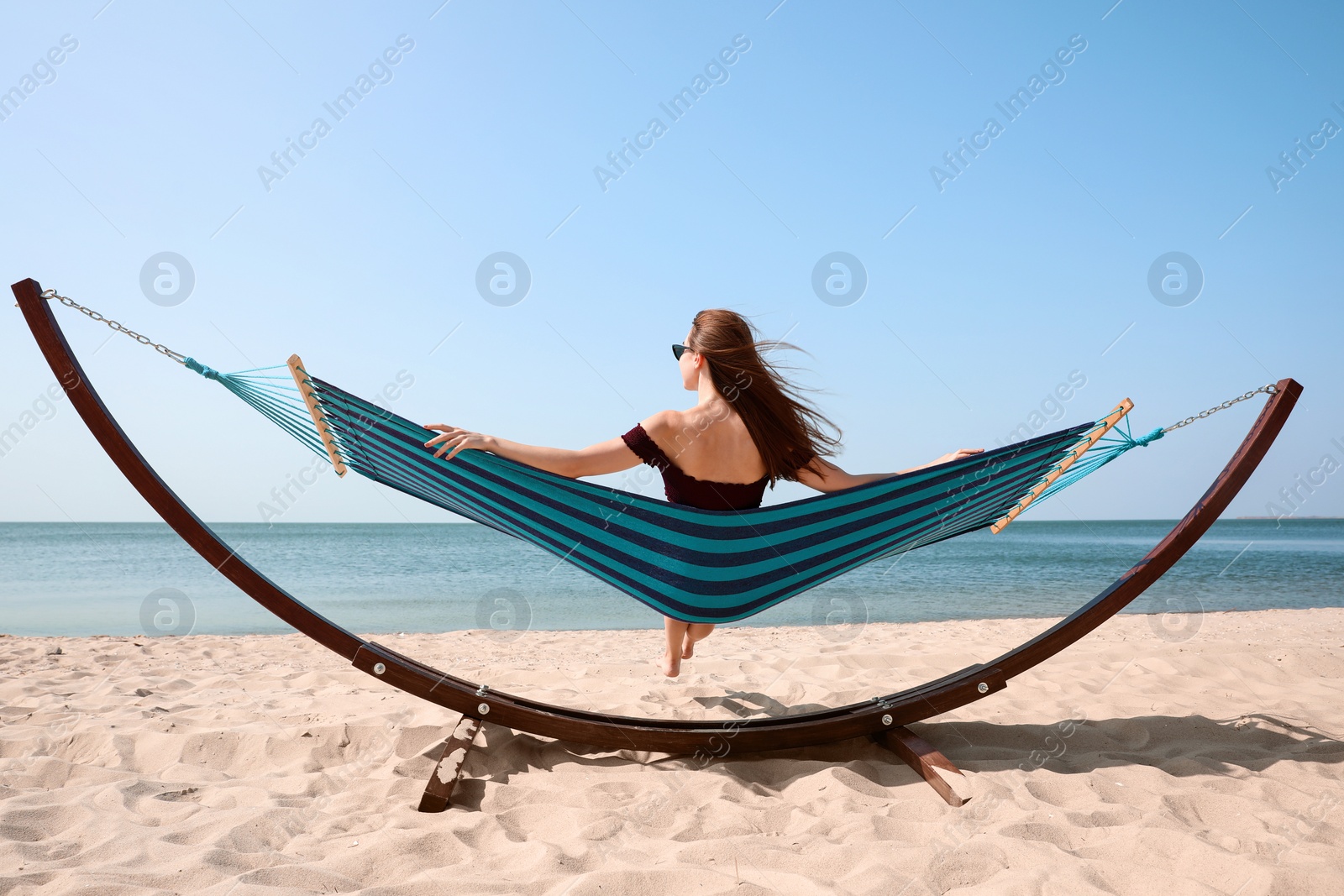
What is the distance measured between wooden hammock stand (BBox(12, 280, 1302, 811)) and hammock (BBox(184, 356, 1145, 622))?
307mm

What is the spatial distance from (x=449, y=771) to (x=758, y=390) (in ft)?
4.99

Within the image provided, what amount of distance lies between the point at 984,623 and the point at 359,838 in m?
6.14

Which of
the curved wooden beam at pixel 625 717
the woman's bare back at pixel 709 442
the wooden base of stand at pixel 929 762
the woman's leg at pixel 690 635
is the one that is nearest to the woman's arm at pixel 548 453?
the woman's bare back at pixel 709 442

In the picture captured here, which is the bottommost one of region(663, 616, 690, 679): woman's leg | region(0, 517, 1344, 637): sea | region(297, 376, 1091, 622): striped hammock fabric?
region(0, 517, 1344, 637): sea

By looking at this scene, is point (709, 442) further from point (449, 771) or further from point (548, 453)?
point (449, 771)

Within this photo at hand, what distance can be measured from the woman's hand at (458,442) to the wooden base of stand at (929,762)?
61.9 inches

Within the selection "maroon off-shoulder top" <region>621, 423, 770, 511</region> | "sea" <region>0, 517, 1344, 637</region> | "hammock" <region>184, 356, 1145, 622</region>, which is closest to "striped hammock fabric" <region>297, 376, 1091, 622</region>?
"hammock" <region>184, 356, 1145, 622</region>

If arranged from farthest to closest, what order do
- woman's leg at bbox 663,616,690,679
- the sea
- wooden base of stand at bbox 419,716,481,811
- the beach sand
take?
1. the sea
2. woman's leg at bbox 663,616,690,679
3. wooden base of stand at bbox 419,716,481,811
4. the beach sand

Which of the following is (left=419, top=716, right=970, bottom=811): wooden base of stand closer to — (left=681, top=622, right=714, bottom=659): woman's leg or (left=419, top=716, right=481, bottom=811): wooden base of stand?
(left=419, top=716, right=481, bottom=811): wooden base of stand

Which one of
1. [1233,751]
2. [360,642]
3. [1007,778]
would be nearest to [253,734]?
[360,642]

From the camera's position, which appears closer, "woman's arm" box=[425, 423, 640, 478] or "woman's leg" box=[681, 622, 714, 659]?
"woman's arm" box=[425, 423, 640, 478]

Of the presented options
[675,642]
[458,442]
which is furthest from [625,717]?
[458,442]

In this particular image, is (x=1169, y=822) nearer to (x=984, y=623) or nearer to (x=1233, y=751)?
(x=1233, y=751)

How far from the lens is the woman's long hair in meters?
2.65
